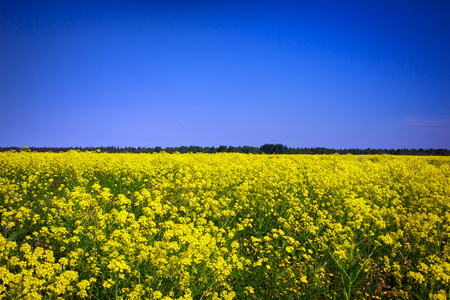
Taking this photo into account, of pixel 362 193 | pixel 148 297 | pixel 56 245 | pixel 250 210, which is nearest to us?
pixel 148 297

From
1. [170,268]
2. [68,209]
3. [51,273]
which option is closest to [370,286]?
[170,268]

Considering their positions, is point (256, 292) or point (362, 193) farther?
point (362, 193)

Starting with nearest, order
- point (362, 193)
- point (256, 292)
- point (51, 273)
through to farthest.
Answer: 1. point (51, 273)
2. point (256, 292)
3. point (362, 193)

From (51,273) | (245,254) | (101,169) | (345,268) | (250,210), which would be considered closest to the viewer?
(51,273)

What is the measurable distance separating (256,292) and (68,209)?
11.8 feet


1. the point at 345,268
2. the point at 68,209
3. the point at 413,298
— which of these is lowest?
the point at 413,298

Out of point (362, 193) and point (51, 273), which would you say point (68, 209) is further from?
point (362, 193)

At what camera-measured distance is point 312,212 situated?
6699 millimetres

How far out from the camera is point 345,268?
424 centimetres

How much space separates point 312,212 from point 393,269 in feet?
7.64

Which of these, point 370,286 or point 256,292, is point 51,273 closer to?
point 256,292

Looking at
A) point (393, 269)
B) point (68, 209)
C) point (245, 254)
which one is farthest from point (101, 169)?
point (393, 269)

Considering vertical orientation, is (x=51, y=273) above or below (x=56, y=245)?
above

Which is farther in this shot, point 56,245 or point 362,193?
point 362,193
